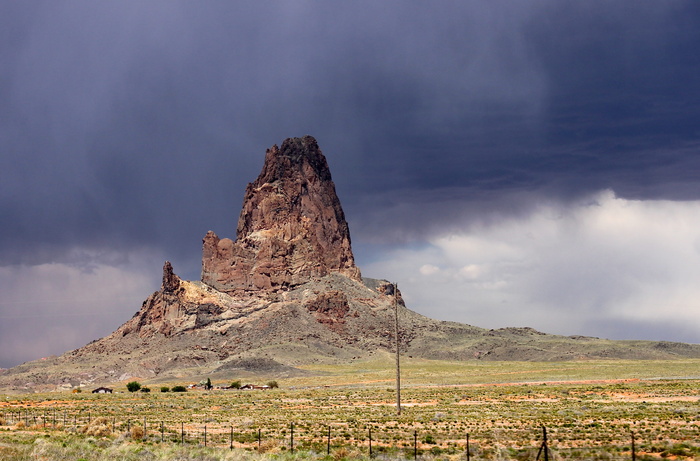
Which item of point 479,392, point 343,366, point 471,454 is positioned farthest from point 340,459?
point 343,366

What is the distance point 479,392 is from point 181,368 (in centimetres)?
12315

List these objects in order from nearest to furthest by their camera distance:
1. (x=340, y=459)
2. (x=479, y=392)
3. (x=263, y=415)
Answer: (x=340, y=459) < (x=263, y=415) < (x=479, y=392)

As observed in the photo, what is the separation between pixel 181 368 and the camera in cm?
19250

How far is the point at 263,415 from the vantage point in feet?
205

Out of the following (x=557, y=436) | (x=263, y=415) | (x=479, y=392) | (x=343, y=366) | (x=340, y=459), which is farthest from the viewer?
(x=343, y=366)

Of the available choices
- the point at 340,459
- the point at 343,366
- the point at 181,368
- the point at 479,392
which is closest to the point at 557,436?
the point at 340,459

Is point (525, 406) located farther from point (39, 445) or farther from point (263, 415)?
point (39, 445)

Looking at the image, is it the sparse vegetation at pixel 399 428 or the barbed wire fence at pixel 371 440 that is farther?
the sparse vegetation at pixel 399 428

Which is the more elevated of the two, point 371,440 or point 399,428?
point 371,440

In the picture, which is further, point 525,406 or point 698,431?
point 525,406

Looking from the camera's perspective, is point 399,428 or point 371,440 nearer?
point 371,440

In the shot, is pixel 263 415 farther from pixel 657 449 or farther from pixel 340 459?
pixel 657 449

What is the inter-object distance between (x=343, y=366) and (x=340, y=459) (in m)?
159

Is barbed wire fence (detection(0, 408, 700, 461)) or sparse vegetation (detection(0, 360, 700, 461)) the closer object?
barbed wire fence (detection(0, 408, 700, 461))
